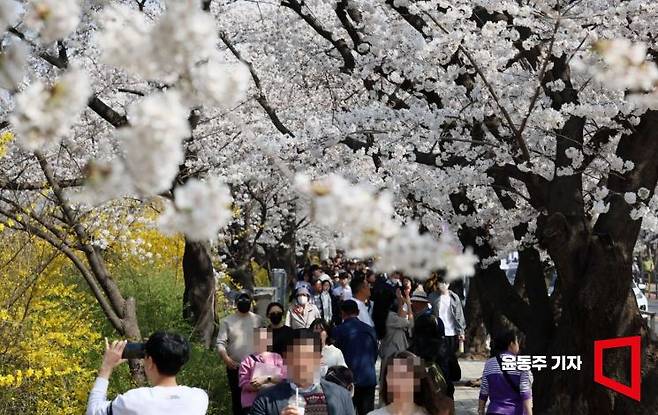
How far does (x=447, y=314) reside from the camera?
42.4ft

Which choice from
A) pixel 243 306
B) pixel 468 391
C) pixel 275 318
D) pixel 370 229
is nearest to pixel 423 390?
pixel 370 229

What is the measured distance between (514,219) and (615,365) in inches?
108

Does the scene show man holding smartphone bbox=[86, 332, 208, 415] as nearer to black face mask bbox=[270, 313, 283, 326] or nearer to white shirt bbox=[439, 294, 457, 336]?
black face mask bbox=[270, 313, 283, 326]

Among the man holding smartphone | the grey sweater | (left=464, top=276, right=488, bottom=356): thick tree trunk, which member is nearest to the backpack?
the grey sweater

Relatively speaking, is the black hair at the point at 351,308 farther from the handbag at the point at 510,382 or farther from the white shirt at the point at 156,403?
the white shirt at the point at 156,403

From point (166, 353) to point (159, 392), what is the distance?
171mm

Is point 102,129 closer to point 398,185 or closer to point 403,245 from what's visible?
point 398,185

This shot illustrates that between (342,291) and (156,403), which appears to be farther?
(342,291)

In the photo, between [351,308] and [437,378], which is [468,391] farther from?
[437,378]

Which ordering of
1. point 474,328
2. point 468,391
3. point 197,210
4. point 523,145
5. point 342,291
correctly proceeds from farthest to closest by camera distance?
point 474,328
point 342,291
point 468,391
point 523,145
point 197,210

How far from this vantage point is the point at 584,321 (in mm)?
8578

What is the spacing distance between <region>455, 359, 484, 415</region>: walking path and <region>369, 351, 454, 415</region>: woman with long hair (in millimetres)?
7465

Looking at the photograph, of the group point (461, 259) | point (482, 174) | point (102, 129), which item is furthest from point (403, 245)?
point (102, 129)

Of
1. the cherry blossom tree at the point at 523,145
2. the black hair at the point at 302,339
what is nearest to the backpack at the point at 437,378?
the black hair at the point at 302,339
